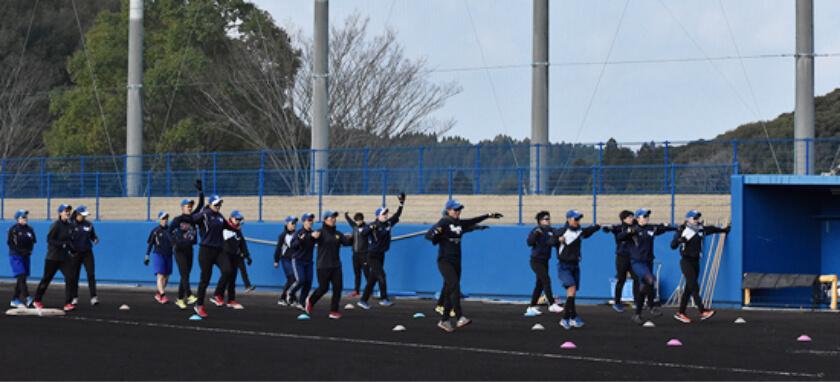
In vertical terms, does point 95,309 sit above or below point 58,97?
below

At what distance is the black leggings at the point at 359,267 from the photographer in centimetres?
2184

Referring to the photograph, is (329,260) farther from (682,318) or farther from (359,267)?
(359,267)

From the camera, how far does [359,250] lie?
22.0 metres

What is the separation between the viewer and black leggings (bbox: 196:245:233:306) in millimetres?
17188

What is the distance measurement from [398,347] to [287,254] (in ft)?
29.0

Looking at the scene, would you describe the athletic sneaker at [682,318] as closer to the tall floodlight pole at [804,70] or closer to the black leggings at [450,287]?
the black leggings at [450,287]

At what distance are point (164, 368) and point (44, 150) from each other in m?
41.9

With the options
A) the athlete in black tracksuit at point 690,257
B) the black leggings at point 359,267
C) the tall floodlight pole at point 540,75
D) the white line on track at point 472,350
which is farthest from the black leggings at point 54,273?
the tall floodlight pole at point 540,75

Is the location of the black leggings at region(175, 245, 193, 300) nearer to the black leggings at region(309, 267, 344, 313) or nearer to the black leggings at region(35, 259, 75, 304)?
the black leggings at region(35, 259, 75, 304)

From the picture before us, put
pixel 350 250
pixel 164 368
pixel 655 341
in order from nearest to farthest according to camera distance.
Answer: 1. pixel 164 368
2. pixel 655 341
3. pixel 350 250

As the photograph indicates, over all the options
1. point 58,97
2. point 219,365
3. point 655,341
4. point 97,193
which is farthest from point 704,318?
point 58,97

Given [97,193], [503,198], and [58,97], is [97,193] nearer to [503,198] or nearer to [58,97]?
[503,198]

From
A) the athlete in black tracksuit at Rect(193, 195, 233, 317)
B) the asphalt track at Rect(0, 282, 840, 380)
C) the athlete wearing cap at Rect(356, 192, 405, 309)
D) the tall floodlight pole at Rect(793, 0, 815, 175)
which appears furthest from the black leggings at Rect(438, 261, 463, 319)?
the tall floodlight pole at Rect(793, 0, 815, 175)

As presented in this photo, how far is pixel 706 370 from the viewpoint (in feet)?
35.7
